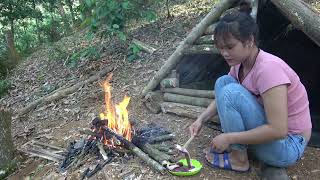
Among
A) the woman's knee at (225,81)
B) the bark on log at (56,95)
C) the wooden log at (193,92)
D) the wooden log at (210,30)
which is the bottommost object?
the wooden log at (193,92)

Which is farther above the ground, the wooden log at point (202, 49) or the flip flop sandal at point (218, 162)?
the wooden log at point (202, 49)

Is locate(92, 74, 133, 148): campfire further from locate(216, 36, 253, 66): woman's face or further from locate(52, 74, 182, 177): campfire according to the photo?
locate(216, 36, 253, 66): woman's face

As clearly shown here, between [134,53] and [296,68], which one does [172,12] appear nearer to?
[134,53]

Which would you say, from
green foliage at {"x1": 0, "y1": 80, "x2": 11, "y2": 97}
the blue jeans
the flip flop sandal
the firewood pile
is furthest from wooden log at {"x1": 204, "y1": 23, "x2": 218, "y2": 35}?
green foliage at {"x1": 0, "y1": 80, "x2": 11, "y2": 97}

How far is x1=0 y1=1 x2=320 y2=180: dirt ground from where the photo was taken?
3.61 meters

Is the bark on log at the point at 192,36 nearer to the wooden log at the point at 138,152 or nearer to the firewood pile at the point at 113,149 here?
the firewood pile at the point at 113,149

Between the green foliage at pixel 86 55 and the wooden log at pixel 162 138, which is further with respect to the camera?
the green foliage at pixel 86 55

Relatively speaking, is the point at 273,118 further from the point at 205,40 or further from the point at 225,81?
the point at 205,40

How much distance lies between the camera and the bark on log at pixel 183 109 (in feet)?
14.5

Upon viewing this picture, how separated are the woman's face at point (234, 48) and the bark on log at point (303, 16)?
48.6 inches

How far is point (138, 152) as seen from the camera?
373cm

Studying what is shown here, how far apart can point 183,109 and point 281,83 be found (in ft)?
6.69

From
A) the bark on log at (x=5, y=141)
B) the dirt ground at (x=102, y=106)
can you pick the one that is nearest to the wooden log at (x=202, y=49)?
the dirt ground at (x=102, y=106)

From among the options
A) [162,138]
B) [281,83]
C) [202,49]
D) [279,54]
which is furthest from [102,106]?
[281,83]
